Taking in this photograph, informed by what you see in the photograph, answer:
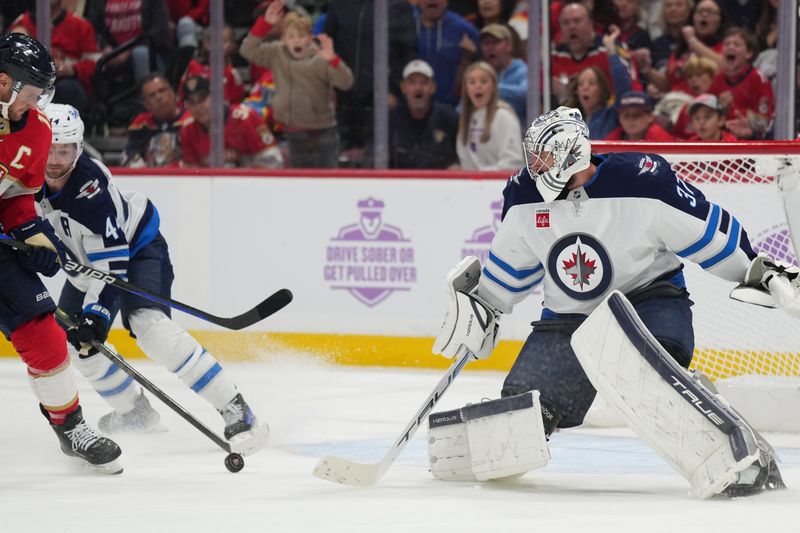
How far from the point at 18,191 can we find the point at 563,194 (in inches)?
54.8

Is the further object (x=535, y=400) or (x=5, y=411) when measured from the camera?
(x=5, y=411)

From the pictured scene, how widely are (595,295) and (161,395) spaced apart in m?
1.20

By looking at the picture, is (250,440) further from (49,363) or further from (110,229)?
(110,229)

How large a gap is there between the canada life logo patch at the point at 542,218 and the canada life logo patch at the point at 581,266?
2.2 inches

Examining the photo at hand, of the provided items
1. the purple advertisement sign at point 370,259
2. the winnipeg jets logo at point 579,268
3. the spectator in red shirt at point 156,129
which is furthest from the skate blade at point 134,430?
the spectator in red shirt at point 156,129

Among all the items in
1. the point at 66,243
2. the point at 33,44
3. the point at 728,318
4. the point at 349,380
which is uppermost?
the point at 33,44

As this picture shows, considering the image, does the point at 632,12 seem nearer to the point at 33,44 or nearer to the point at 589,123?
the point at 589,123

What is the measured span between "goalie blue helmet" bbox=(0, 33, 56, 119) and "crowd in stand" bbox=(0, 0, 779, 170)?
2794 mm

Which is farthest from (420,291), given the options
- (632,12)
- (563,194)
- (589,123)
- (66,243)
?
(563,194)

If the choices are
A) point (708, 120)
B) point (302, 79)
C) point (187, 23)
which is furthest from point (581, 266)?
point (187, 23)

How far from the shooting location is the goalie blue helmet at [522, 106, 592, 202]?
3590mm

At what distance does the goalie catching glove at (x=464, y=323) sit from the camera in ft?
12.3

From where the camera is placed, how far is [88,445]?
Result: 12.6ft

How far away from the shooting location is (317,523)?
302cm
